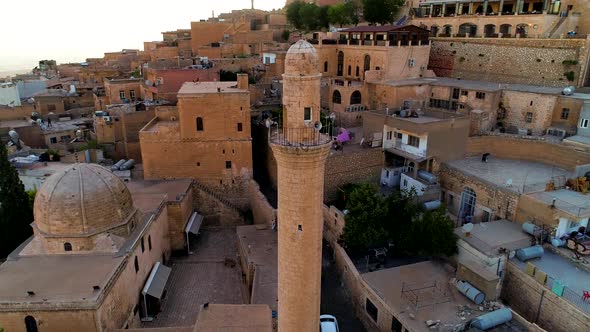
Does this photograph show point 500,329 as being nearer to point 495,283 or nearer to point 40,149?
point 495,283

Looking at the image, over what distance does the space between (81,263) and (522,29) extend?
34976 mm

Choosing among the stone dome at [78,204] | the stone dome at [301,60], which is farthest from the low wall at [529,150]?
the stone dome at [78,204]

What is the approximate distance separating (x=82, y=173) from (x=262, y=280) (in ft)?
27.3

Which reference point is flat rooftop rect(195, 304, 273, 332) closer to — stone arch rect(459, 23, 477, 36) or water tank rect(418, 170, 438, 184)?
water tank rect(418, 170, 438, 184)

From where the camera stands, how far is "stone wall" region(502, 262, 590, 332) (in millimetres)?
14586

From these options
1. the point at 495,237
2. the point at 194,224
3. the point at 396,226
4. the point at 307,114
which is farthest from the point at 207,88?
the point at 495,237

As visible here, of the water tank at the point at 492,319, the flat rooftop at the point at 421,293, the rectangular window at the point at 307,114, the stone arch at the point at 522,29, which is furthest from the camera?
the stone arch at the point at 522,29

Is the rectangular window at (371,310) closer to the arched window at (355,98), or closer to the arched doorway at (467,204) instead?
the arched doorway at (467,204)

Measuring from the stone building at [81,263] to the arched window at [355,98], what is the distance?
18316 millimetres

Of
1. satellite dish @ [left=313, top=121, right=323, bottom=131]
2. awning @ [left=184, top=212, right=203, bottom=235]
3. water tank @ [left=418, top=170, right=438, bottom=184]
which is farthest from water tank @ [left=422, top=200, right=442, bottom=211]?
satellite dish @ [left=313, top=121, right=323, bottom=131]

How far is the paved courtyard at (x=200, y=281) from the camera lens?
17.5 meters

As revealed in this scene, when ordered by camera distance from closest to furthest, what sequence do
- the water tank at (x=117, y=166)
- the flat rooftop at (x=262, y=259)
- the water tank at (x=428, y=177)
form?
the flat rooftop at (x=262, y=259) → the water tank at (x=428, y=177) → the water tank at (x=117, y=166)

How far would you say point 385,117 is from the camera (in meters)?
24.8

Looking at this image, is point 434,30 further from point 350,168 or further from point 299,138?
point 299,138
